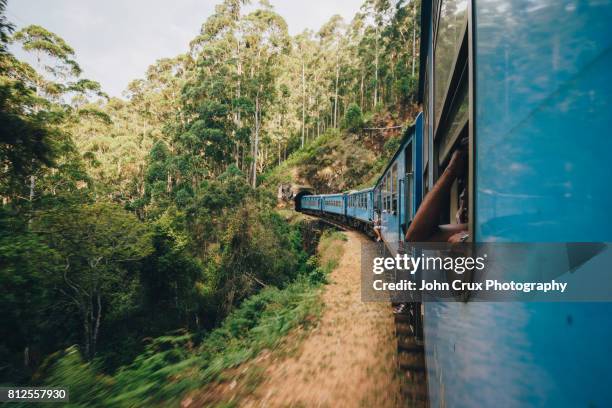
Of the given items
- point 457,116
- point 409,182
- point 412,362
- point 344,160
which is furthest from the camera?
point 344,160

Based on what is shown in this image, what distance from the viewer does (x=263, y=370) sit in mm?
4660

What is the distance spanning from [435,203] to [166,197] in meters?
27.5

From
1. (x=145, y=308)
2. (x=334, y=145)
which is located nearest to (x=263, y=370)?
(x=145, y=308)

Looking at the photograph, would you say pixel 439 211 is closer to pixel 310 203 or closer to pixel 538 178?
pixel 538 178

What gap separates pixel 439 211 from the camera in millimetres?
1758

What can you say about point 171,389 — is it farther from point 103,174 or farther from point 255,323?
point 103,174

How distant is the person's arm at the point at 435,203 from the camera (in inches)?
67.0

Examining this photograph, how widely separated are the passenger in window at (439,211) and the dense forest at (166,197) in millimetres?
4152

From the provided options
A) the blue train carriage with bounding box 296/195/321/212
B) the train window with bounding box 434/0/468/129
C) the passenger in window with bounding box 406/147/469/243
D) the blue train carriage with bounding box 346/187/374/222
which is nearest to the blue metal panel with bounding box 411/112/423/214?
the train window with bounding box 434/0/468/129

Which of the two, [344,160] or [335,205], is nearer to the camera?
[335,205]

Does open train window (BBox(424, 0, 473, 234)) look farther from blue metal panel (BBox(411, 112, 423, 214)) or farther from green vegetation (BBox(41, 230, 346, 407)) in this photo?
green vegetation (BBox(41, 230, 346, 407))

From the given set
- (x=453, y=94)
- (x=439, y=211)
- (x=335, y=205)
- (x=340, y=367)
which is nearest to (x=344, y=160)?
(x=335, y=205)

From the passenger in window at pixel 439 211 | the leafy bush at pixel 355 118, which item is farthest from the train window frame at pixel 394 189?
the leafy bush at pixel 355 118

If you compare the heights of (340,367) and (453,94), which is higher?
(453,94)
